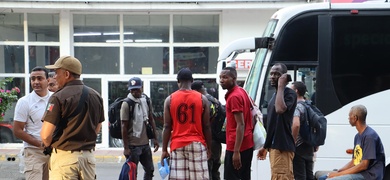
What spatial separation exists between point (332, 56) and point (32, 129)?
4282mm

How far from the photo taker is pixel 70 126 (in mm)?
4402

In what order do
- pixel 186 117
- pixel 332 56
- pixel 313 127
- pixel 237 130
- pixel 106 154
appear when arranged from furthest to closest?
1. pixel 106 154
2. pixel 332 56
3. pixel 313 127
4. pixel 186 117
5. pixel 237 130

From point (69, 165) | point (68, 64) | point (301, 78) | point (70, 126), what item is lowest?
point (69, 165)

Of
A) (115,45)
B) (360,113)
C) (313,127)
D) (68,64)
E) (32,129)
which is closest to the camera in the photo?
(68,64)

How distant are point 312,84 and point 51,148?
3.94 metres

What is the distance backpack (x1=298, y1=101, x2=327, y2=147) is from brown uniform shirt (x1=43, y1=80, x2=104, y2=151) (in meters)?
3.03

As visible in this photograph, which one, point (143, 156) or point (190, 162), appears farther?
point (143, 156)

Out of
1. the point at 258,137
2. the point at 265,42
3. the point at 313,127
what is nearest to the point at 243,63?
the point at 265,42

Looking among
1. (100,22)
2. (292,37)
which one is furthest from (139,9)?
(292,37)

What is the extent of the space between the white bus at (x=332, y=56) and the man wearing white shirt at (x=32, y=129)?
304 centimetres

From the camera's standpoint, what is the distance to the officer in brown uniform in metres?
4.32

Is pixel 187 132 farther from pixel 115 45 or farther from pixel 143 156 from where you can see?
pixel 115 45

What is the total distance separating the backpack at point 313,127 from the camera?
20.3 feet

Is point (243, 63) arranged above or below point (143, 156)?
above
